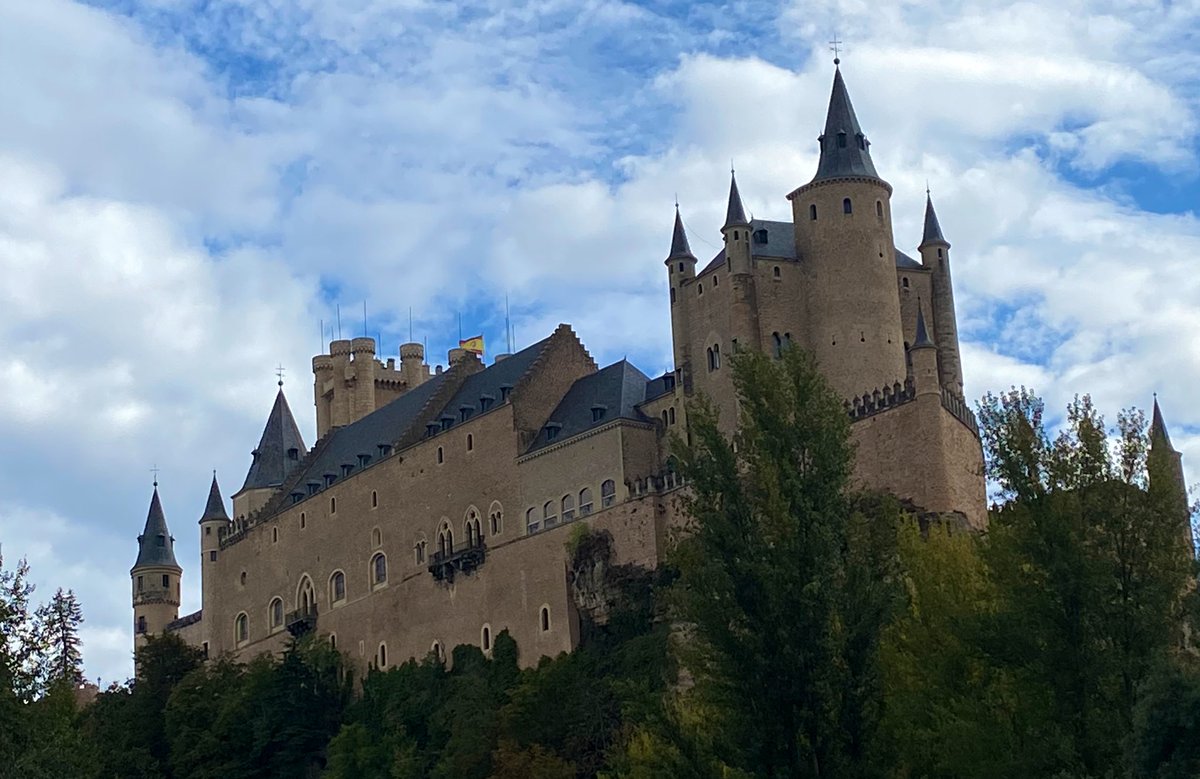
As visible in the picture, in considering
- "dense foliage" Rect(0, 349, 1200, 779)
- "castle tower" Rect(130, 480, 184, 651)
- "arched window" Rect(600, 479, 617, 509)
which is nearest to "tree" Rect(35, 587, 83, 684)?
"dense foliage" Rect(0, 349, 1200, 779)

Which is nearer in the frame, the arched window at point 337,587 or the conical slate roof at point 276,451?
the arched window at point 337,587

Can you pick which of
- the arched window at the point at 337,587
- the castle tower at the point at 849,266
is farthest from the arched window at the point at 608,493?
the arched window at the point at 337,587

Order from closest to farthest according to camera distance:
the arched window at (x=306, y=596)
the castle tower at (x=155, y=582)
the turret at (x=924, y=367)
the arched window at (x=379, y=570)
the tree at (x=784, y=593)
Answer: the tree at (x=784, y=593) < the turret at (x=924, y=367) < the arched window at (x=379, y=570) < the arched window at (x=306, y=596) < the castle tower at (x=155, y=582)

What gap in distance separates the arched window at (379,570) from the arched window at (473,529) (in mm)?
6659

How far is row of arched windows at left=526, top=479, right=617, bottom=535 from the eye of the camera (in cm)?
7712

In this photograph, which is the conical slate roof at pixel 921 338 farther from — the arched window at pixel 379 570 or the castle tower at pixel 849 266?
the arched window at pixel 379 570

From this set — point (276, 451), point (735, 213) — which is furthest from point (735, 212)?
point (276, 451)

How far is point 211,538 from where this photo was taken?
348ft

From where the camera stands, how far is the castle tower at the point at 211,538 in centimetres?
10488

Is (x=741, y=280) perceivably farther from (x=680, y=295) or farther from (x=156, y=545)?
(x=156, y=545)

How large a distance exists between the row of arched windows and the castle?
0.09m

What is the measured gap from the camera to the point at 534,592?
7838 centimetres

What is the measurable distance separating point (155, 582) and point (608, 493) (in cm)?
4925

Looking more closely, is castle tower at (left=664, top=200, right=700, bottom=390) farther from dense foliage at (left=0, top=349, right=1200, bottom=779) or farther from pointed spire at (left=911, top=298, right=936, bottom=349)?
dense foliage at (left=0, top=349, right=1200, bottom=779)
